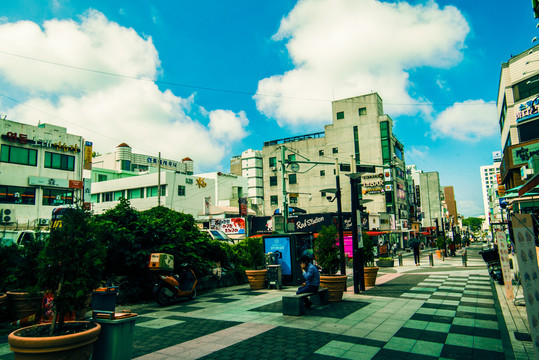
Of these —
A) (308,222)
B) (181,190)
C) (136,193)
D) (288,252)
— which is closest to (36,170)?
(136,193)

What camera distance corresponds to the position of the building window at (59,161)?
36781mm

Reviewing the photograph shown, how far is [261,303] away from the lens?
414 inches

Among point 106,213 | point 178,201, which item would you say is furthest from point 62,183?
point 106,213

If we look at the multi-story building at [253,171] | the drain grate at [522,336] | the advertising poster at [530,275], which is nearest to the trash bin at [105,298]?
the advertising poster at [530,275]

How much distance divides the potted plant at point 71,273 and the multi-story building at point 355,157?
Result: 5101 centimetres

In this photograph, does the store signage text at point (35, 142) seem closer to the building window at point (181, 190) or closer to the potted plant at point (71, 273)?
the building window at point (181, 190)

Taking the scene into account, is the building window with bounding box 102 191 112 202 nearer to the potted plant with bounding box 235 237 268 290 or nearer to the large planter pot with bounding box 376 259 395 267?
the large planter pot with bounding box 376 259 395 267

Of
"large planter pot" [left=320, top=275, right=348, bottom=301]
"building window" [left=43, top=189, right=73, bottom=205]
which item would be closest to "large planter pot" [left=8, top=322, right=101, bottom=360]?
"large planter pot" [left=320, top=275, right=348, bottom=301]

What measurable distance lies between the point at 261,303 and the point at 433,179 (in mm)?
109744

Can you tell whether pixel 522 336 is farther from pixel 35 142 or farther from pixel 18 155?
pixel 35 142

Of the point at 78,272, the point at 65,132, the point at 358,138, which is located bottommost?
the point at 78,272

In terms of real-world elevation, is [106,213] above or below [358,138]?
below

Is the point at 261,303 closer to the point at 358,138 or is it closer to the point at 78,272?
the point at 78,272

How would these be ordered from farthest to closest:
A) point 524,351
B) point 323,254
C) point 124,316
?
point 323,254, point 524,351, point 124,316
